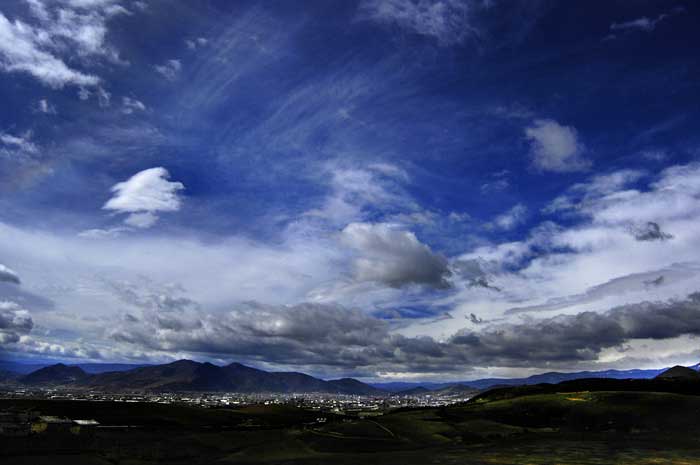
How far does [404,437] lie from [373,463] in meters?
56.6

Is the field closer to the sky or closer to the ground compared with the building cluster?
closer to the ground

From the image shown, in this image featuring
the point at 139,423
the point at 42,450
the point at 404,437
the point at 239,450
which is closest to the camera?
the point at 42,450

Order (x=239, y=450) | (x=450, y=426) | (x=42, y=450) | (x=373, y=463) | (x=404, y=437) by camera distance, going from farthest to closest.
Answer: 1. (x=450, y=426)
2. (x=404, y=437)
3. (x=239, y=450)
4. (x=42, y=450)
5. (x=373, y=463)

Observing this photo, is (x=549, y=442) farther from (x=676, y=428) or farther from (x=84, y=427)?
(x=84, y=427)

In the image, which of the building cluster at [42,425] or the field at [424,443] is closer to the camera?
the field at [424,443]

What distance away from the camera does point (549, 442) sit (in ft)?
474

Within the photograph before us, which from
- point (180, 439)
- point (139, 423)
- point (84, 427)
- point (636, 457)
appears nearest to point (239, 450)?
point (180, 439)

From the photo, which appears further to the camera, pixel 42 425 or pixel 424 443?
pixel 42 425

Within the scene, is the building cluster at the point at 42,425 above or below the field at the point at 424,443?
above

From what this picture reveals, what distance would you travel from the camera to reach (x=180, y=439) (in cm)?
15000

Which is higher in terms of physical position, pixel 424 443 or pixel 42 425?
pixel 42 425

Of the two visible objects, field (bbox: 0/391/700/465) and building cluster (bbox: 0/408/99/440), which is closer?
field (bbox: 0/391/700/465)

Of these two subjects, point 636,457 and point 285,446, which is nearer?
point 636,457

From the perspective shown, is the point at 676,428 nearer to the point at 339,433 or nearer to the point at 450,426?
the point at 450,426
